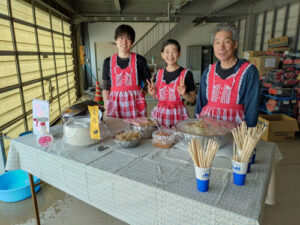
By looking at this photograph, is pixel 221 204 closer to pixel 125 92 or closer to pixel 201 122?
pixel 201 122

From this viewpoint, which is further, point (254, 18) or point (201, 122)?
point (254, 18)

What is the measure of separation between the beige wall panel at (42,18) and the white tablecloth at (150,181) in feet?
12.3

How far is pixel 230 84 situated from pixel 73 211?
5.79ft

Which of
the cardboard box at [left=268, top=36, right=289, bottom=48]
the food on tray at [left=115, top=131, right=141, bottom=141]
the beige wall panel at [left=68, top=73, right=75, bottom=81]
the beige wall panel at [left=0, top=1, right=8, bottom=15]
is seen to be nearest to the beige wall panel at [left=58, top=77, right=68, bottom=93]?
the beige wall panel at [left=68, top=73, right=75, bottom=81]

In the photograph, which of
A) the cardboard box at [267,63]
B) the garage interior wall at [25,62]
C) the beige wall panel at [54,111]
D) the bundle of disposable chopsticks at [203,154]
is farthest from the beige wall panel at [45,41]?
the cardboard box at [267,63]

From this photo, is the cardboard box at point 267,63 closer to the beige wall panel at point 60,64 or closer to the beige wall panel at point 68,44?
the beige wall panel at point 60,64

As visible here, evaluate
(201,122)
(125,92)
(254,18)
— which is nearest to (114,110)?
(125,92)

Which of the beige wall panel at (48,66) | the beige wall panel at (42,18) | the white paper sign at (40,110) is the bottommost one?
the white paper sign at (40,110)

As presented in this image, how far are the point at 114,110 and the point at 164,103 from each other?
1.77ft

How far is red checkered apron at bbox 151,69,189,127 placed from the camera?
1.98 meters

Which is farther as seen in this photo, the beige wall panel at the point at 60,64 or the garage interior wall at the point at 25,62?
the beige wall panel at the point at 60,64

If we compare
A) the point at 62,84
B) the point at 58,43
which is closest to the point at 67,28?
the point at 58,43

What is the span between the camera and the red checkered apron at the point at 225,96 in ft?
5.22

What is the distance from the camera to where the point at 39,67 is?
415cm
